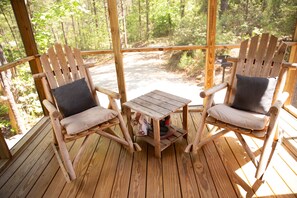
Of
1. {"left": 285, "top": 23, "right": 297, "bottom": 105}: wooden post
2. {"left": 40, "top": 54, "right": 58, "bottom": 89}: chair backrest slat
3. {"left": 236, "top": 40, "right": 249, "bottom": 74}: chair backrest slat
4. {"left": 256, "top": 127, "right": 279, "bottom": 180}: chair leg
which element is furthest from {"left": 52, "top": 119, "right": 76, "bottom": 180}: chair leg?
{"left": 285, "top": 23, "right": 297, "bottom": 105}: wooden post

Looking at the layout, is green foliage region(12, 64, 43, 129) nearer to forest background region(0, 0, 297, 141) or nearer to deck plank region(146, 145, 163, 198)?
forest background region(0, 0, 297, 141)

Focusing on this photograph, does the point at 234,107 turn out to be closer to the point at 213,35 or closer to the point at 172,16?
the point at 213,35

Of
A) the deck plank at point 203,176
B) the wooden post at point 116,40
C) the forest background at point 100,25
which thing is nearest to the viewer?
the deck plank at point 203,176

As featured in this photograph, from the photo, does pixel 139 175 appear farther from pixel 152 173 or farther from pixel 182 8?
Answer: pixel 182 8

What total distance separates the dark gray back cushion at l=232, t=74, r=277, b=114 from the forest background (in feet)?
6.90

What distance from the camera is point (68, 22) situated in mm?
4066

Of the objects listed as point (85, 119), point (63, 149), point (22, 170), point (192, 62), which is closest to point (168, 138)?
point (85, 119)

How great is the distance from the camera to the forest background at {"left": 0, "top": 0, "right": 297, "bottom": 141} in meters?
3.64

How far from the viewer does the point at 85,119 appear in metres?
Answer: 1.86

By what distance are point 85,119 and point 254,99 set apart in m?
1.58

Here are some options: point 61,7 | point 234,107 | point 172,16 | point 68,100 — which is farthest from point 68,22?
point 234,107

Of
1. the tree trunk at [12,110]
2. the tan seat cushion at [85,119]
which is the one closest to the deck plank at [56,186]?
the tan seat cushion at [85,119]

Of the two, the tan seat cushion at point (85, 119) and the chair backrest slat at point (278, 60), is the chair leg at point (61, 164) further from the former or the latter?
the chair backrest slat at point (278, 60)

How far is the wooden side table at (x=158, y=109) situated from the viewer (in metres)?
1.90
